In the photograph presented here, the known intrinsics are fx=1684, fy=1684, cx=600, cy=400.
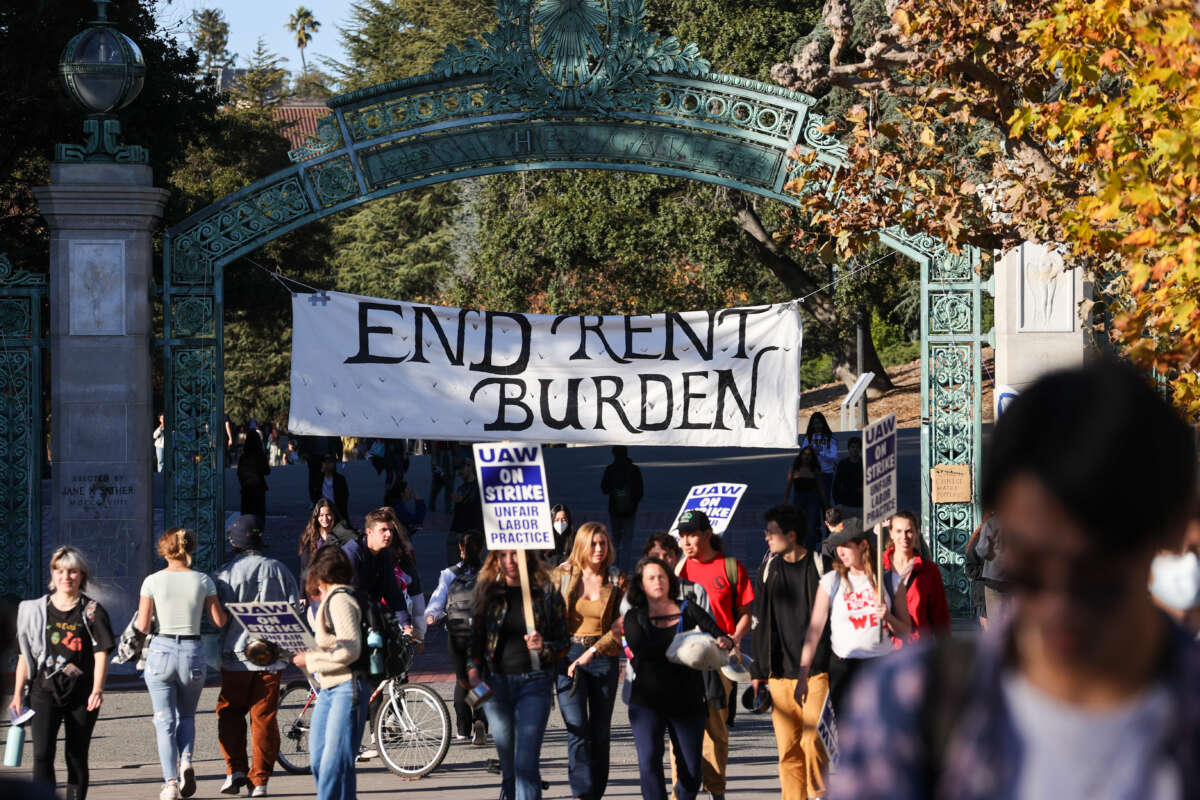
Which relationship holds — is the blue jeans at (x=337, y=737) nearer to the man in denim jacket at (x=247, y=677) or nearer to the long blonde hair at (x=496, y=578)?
the long blonde hair at (x=496, y=578)

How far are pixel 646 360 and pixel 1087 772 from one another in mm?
13019

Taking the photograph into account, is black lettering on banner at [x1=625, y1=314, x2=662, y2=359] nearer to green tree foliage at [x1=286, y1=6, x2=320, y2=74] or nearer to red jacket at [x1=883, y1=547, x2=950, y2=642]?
red jacket at [x1=883, y1=547, x2=950, y2=642]

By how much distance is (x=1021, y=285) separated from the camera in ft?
46.2

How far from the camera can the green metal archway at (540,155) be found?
14445mm

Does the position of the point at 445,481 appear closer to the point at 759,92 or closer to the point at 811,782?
the point at 759,92

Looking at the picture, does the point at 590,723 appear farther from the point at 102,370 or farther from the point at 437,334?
the point at 102,370

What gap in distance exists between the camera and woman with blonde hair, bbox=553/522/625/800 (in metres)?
8.45

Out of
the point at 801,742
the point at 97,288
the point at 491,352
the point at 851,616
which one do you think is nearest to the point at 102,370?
the point at 97,288

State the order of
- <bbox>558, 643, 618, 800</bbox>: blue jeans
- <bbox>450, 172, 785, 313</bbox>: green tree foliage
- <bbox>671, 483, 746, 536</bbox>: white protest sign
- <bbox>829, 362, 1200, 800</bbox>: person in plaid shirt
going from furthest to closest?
<bbox>450, 172, 785, 313</bbox>: green tree foliage
<bbox>671, 483, 746, 536</bbox>: white protest sign
<bbox>558, 643, 618, 800</bbox>: blue jeans
<bbox>829, 362, 1200, 800</bbox>: person in plaid shirt

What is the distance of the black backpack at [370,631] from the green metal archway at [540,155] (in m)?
5.99

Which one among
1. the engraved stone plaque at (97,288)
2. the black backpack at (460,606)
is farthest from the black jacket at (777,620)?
the engraved stone plaque at (97,288)

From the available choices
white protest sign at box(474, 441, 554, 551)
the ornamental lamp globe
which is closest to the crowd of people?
white protest sign at box(474, 441, 554, 551)

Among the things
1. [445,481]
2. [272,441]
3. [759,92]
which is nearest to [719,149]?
[759,92]

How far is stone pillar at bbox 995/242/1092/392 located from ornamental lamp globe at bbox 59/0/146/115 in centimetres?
752
